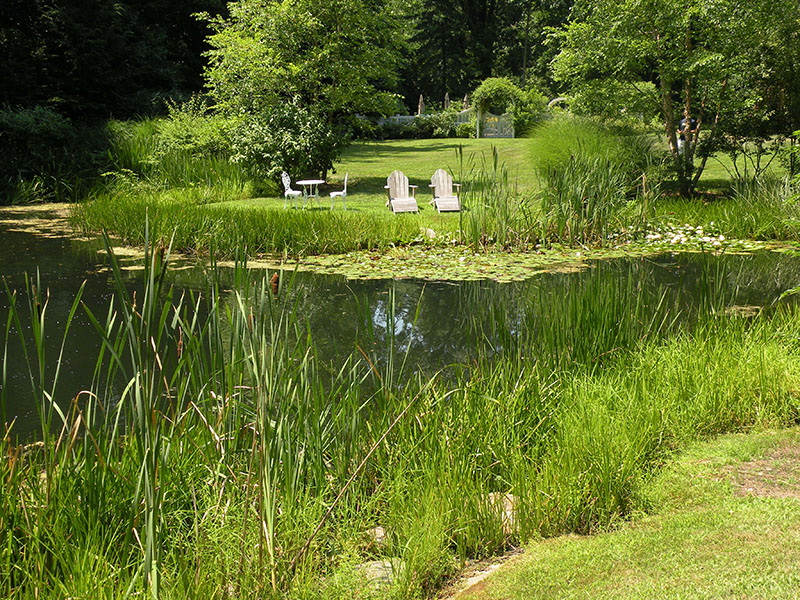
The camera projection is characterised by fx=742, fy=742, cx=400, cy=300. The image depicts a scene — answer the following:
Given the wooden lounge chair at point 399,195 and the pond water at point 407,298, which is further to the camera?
the wooden lounge chair at point 399,195

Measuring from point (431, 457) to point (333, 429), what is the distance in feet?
1.43

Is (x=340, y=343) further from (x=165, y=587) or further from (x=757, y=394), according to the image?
(x=165, y=587)

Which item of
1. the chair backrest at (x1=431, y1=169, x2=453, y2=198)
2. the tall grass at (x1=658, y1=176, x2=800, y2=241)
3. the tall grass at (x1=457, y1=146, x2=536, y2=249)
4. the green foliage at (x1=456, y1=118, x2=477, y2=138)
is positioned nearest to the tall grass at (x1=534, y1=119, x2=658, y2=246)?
the tall grass at (x1=457, y1=146, x2=536, y2=249)

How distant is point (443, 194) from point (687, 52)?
4.61m

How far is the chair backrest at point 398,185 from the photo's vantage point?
40.1 ft

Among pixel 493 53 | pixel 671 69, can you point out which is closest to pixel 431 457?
pixel 671 69

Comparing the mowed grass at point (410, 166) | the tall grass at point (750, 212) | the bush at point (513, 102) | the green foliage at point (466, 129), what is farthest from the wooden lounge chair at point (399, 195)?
the green foliage at point (466, 129)

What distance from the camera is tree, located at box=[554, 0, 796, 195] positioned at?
11664 mm

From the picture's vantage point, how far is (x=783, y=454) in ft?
10.7

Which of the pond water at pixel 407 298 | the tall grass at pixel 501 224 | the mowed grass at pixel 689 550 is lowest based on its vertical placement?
the mowed grass at pixel 689 550

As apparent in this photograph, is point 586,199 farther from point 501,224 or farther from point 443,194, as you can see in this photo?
point 443,194

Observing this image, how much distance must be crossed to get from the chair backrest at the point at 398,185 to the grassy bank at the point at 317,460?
842 cm

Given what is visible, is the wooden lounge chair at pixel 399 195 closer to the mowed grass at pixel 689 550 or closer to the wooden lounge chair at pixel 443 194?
the wooden lounge chair at pixel 443 194

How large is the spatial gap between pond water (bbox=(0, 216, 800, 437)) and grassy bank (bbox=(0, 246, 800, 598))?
1.62 feet
